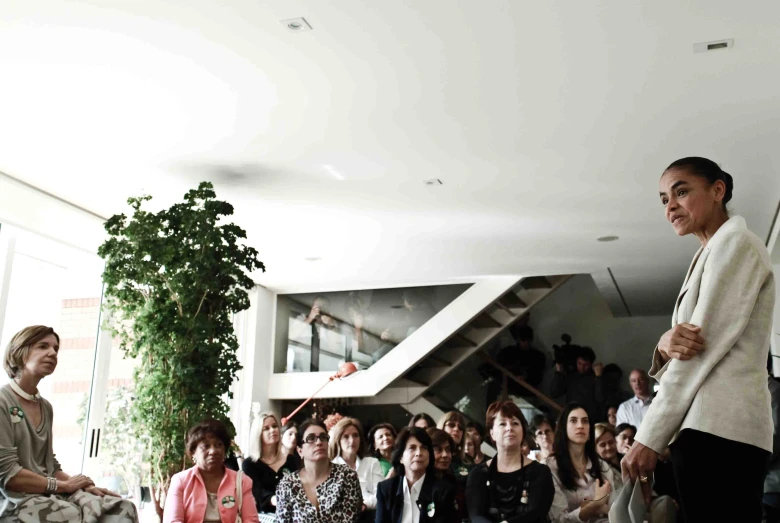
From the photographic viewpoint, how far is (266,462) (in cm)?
539

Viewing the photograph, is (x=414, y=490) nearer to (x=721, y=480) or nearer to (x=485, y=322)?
(x=721, y=480)

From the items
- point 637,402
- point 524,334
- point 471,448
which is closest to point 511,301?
point 524,334

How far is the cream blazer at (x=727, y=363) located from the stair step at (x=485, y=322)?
8.42 metres

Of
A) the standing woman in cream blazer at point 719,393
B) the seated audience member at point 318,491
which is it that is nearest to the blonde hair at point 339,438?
the seated audience member at point 318,491

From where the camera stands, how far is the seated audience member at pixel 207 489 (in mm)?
3900

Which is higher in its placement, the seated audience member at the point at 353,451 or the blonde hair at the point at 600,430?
the blonde hair at the point at 600,430

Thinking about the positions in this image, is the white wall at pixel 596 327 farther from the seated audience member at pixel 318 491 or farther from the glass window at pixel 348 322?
the seated audience member at pixel 318 491

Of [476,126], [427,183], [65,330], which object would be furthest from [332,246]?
[476,126]

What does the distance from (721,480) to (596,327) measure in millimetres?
10481

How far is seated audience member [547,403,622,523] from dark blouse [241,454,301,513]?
1.90 metres

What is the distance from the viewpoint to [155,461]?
4742mm

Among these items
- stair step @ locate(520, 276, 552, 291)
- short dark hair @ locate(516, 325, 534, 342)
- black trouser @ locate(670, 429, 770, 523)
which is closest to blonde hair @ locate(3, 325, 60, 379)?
black trouser @ locate(670, 429, 770, 523)

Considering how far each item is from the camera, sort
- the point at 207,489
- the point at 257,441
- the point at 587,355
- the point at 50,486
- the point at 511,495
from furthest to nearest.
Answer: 1. the point at 587,355
2. the point at 257,441
3. the point at 207,489
4. the point at 511,495
5. the point at 50,486

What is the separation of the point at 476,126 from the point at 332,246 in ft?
9.67
